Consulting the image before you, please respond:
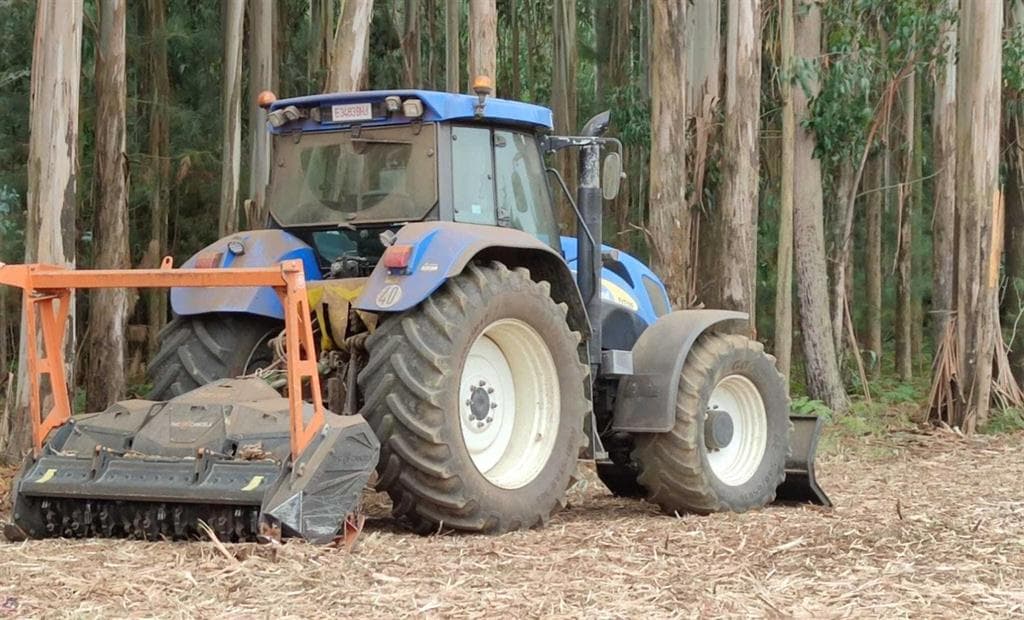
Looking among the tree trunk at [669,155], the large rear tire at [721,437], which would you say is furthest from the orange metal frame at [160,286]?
the tree trunk at [669,155]

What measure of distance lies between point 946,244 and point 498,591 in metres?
13.6

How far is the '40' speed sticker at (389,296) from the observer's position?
263 inches

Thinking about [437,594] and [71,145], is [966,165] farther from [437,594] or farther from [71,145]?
[437,594]

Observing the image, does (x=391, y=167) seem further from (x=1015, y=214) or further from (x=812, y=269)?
(x=1015, y=214)

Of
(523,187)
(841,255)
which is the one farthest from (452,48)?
(523,187)

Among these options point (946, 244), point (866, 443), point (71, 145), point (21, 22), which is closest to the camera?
point (71, 145)

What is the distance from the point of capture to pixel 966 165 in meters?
14.4

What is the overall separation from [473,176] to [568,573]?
2550 mm

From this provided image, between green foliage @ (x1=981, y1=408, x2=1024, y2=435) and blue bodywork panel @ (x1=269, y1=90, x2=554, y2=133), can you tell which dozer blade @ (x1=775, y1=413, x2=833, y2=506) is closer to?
blue bodywork panel @ (x1=269, y1=90, x2=554, y2=133)

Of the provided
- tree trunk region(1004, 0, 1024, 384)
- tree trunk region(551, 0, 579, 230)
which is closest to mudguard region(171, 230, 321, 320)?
tree trunk region(1004, 0, 1024, 384)

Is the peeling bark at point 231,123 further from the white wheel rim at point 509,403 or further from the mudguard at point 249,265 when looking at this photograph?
the white wheel rim at point 509,403

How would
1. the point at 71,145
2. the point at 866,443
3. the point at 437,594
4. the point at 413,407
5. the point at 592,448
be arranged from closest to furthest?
the point at 437,594, the point at 413,407, the point at 592,448, the point at 71,145, the point at 866,443

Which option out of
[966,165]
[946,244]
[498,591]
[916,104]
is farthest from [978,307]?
[916,104]

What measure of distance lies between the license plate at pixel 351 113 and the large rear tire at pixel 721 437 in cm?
250
